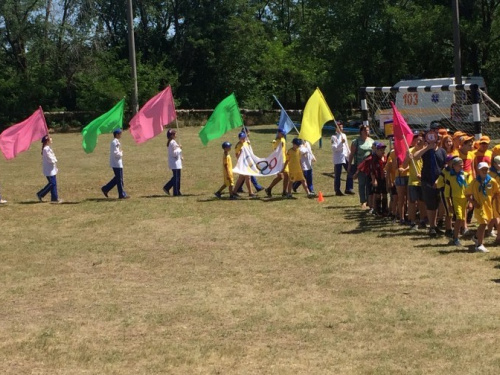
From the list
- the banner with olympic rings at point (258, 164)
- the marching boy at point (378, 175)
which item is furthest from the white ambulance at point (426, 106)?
the marching boy at point (378, 175)

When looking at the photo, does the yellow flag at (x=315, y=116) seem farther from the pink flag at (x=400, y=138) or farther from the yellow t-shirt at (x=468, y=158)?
the yellow t-shirt at (x=468, y=158)

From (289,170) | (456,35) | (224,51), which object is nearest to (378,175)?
(289,170)

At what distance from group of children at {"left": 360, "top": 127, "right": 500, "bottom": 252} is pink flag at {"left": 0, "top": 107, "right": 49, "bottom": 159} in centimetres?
859

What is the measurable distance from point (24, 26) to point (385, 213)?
1599 inches

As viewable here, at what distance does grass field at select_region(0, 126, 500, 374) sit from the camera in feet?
24.3

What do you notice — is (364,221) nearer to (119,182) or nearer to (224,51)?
(119,182)

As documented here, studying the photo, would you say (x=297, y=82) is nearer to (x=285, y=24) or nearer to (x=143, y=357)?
(x=285, y=24)

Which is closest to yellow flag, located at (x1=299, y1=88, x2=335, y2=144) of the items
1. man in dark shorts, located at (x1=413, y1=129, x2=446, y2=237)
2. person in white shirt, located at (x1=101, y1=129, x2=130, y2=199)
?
person in white shirt, located at (x1=101, y1=129, x2=130, y2=199)

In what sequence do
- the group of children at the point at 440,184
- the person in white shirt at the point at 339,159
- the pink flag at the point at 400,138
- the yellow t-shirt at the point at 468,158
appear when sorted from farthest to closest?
1. the person in white shirt at the point at 339,159
2. the pink flag at the point at 400,138
3. the yellow t-shirt at the point at 468,158
4. the group of children at the point at 440,184

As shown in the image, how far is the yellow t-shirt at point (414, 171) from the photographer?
527 inches

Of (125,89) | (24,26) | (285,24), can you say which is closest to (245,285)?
(125,89)

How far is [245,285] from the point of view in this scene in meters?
10.3

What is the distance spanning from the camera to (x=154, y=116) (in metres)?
19.6

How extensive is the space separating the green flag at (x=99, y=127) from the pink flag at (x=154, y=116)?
0.45 meters
